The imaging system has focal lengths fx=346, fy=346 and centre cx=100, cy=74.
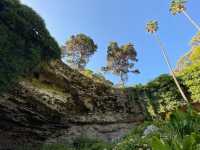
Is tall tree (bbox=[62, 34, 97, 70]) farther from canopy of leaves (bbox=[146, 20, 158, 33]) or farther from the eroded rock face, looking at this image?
the eroded rock face

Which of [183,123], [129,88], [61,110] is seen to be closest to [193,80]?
[129,88]

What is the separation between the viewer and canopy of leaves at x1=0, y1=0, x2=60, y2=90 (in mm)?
15414

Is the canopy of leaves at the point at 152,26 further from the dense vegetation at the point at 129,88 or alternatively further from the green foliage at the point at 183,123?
the green foliage at the point at 183,123

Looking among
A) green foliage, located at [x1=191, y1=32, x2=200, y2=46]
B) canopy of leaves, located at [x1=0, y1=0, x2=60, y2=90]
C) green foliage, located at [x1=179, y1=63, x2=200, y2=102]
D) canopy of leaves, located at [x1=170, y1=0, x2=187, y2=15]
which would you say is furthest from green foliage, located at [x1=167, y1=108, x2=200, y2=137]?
green foliage, located at [x1=191, y1=32, x2=200, y2=46]

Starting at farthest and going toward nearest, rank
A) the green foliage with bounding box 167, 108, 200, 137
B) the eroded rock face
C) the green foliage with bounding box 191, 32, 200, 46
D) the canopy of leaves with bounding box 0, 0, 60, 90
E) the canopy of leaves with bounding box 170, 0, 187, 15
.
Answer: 1. the green foliage with bounding box 191, 32, 200, 46
2. the canopy of leaves with bounding box 170, 0, 187, 15
3. the eroded rock face
4. the canopy of leaves with bounding box 0, 0, 60, 90
5. the green foliage with bounding box 167, 108, 200, 137

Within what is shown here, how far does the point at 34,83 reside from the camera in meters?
21.9

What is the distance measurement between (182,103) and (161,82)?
2.40 meters

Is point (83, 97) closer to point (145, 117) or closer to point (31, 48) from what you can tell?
point (145, 117)

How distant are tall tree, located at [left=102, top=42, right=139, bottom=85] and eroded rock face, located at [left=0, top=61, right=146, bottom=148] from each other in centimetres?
1958

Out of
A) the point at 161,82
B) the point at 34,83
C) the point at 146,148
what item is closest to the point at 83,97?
the point at 34,83

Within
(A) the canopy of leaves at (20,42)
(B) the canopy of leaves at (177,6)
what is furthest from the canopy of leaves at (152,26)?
(A) the canopy of leaves at (20,42)

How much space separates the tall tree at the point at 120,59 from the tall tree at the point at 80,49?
4056 millimetres

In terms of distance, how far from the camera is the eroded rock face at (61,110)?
20156mm

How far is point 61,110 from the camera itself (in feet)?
73.5
